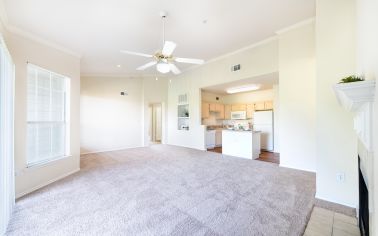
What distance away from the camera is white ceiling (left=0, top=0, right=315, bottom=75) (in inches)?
108

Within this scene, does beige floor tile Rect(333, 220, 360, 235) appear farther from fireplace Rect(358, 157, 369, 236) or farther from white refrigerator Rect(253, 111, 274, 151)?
white refrigerator Rect(253, 111, 274, 151)

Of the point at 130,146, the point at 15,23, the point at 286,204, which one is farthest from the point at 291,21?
the point at 130,146

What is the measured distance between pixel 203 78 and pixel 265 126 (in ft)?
10.4

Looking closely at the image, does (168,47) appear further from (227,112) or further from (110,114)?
(227,112)

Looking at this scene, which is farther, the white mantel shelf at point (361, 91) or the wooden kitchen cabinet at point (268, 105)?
the wooden kitchen cabinet at point (268, 105)

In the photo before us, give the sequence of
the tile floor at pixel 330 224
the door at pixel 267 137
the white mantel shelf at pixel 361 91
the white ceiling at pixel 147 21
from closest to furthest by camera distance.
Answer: the white mantel shelf at pixel 361 91
the tile floor at pixel 330 224
the white ceiling at pixel 147 21
the door at pixel 267 137

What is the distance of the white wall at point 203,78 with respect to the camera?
182 inches

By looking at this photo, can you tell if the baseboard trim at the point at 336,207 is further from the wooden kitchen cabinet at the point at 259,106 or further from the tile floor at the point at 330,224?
the wooden kitchen cabinet at the point at 259,106

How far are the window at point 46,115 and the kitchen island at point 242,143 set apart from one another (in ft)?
15.2

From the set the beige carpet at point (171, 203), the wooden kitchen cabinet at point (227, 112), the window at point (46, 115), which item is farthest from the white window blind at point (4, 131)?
the wooden kitchen cabinet at point (227, 112)

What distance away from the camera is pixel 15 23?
284 cm

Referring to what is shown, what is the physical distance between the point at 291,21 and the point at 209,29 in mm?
1820

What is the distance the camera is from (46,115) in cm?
346

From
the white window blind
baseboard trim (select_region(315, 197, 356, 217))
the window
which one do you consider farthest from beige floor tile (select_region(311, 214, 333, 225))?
the window
